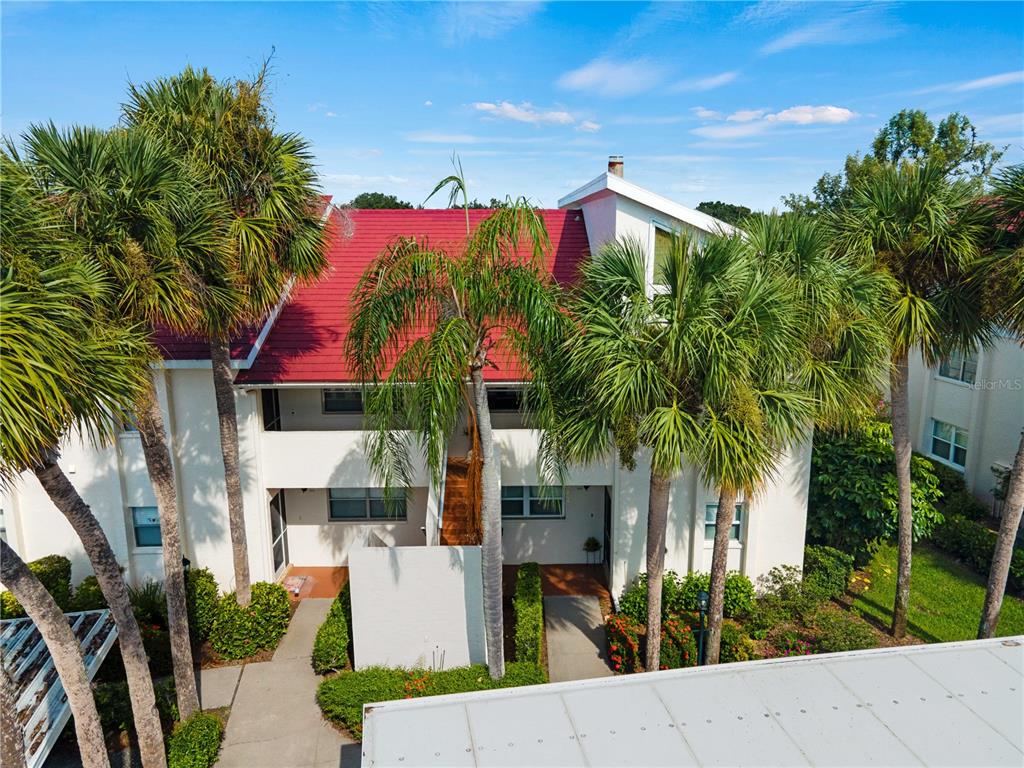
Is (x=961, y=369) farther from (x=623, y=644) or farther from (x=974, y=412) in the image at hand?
(x=623, y=644)

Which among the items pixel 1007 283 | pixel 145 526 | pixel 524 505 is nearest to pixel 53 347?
pixel 145 526

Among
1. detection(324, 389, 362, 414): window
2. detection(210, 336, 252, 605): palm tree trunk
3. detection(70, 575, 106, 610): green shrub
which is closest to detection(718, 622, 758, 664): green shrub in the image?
detection(210, 336, 252, 605): palm tree trunk

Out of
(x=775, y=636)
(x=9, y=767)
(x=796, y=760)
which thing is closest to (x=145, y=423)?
(x=9, y=767)

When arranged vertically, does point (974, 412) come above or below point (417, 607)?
above

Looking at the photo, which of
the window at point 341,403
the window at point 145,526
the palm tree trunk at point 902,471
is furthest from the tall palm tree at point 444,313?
the window at point 145,526

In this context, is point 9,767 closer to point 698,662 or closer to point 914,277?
point 698,662

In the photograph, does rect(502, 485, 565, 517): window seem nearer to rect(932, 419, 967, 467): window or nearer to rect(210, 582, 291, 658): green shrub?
rect(210, 582, 291, 658): green shrub
